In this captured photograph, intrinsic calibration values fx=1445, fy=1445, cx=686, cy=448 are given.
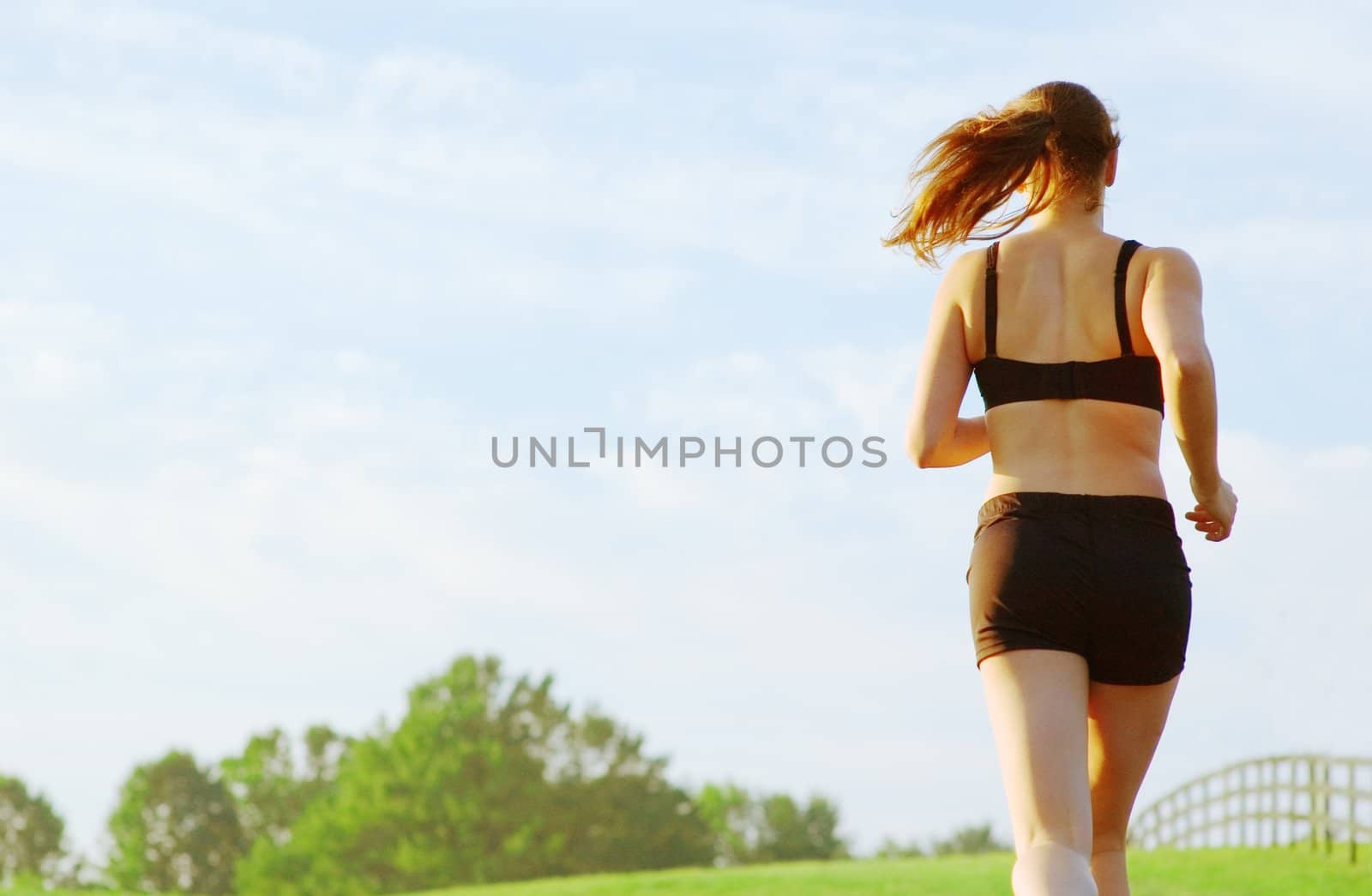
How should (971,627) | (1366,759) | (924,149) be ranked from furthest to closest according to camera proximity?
(1366,759) < (924,149) < (971,627)

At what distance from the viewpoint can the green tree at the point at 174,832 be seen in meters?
65.0

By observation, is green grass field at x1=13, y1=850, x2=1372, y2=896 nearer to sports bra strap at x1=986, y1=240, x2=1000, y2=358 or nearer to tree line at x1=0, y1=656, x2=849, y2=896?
sports bra strap at x1=986, y1=240, x2=1000, y2=358

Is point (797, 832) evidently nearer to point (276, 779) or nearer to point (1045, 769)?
point (276, 779)

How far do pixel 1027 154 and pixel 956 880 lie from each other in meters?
12.7

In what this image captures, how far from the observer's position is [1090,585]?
325 centimetres

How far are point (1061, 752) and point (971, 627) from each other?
1.19ft

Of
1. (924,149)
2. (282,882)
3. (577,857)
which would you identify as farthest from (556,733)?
(924,149)

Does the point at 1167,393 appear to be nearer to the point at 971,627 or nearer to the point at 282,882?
the point at 971,627

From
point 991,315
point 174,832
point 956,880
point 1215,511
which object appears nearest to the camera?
point 991,315

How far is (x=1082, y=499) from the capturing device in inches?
130

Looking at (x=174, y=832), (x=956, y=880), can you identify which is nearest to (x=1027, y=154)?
(x=956, y=880)

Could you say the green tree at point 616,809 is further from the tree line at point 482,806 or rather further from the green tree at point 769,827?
the green tree at point 769,827

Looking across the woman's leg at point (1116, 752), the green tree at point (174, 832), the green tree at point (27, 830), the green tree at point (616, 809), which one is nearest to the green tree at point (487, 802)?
the green tree at point (616, 809)

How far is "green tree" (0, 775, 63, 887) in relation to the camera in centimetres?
6562
